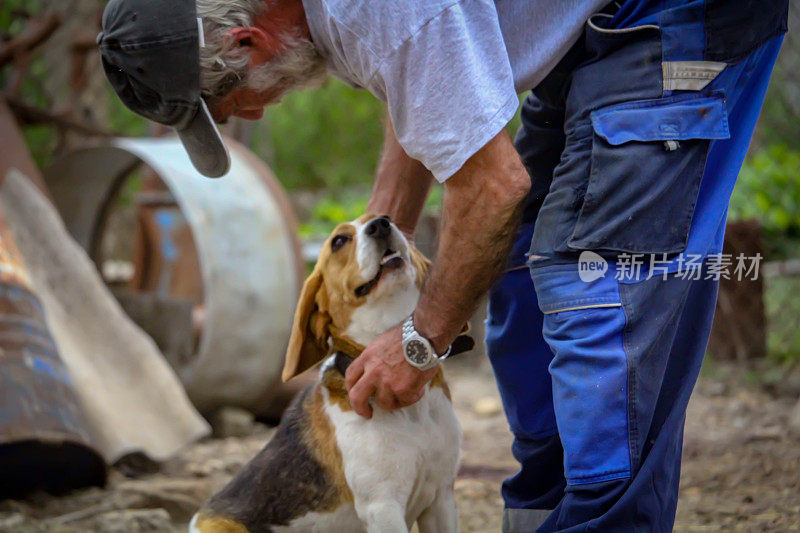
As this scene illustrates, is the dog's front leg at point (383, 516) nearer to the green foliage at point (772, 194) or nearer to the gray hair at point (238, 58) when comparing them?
the gray hair at point (238, 58)

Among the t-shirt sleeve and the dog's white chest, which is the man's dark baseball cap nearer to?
the t-shirt sleeve

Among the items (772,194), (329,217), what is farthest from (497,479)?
(329,217)

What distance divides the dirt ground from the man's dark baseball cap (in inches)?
67.5

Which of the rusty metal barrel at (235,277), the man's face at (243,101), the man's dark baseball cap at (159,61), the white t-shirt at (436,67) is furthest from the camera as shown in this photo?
the rusty metal barrel at (235,277)

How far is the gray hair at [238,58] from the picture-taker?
2211 millimetres

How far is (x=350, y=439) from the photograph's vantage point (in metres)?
2.59

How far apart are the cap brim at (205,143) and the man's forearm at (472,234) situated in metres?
0.70

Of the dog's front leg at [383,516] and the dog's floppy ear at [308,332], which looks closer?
the dog's front leg at [383,516]

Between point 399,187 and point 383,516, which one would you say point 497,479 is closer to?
point 383,516

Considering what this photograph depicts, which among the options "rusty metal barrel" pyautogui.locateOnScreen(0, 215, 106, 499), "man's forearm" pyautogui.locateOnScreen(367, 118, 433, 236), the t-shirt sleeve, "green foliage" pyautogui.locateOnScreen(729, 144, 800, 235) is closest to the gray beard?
the t-shirt sleeve

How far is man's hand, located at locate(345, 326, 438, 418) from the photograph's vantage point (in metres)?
2.31

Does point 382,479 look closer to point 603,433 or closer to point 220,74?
point 603,433

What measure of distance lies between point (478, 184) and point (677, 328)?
666 millimetres

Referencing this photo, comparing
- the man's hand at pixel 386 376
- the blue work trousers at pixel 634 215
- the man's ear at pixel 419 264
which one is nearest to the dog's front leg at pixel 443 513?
the man's hand at pixel 386 376
